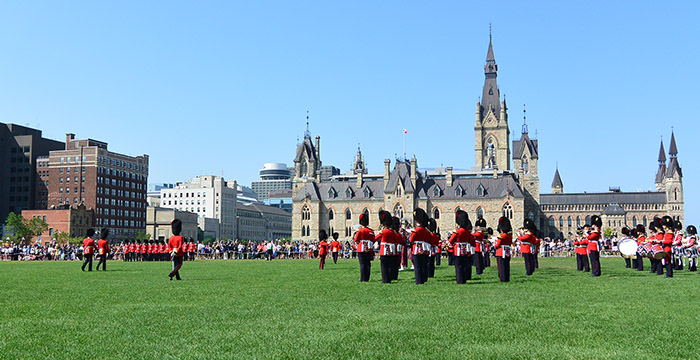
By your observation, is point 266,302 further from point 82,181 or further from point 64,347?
point 82,181

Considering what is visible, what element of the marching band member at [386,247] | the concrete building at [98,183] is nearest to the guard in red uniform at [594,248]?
the marching band member at [386,247]

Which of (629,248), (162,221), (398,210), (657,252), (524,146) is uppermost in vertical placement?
(524,146)

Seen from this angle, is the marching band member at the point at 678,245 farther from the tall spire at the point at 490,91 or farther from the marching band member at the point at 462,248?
the tall spire at the point at 490,91

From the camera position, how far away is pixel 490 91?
510 ft

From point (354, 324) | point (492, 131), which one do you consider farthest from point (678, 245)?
point (492, 131)

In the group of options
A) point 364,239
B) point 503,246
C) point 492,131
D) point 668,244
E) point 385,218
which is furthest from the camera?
point 492,131

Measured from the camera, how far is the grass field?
338 inches

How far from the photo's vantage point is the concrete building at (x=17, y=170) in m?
144

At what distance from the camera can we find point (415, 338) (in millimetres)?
9398

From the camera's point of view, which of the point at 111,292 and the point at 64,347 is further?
the point at 111,292

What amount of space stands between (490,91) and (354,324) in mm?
150071

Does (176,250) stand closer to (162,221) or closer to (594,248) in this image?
(594,248)

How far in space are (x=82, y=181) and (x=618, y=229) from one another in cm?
11442

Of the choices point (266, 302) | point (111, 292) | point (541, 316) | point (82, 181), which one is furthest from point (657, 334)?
point (82, 181)
